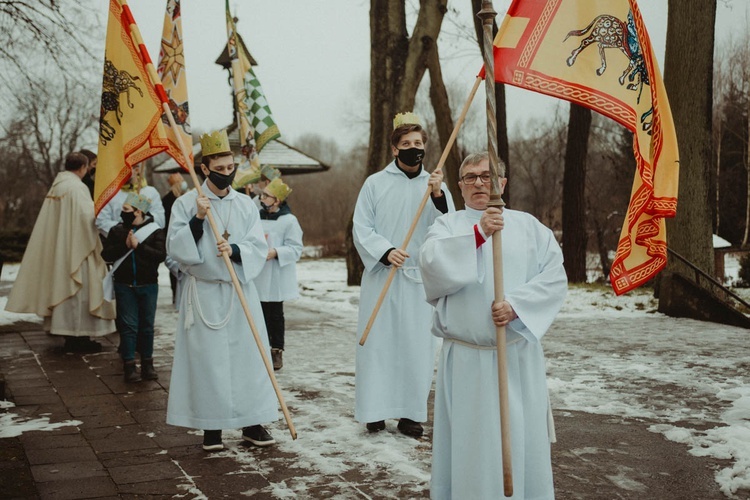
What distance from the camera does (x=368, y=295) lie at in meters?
6.35

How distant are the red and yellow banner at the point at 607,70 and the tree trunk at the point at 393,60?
39.8 ft

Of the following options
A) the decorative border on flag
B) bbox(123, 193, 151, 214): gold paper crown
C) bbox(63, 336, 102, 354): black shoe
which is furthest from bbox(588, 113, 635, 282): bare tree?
the decorative border on flag

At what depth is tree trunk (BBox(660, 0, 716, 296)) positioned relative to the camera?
1252 centimetres

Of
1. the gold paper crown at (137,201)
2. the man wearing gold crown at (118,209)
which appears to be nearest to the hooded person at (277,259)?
the man wearing gold crown at (118,209)

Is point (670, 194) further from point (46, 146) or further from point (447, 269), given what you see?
point (46, 146)

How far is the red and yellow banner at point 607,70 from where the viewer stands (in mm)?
4566

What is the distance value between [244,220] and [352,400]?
1.97m

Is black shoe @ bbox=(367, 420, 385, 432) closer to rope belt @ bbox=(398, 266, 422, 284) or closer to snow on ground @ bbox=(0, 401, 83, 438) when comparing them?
rope belt @ bbox=(398, 266, 422, 284)

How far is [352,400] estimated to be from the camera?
7.07 meters

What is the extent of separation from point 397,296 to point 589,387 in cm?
225

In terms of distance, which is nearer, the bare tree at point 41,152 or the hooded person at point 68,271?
the hooded person at point 68,271

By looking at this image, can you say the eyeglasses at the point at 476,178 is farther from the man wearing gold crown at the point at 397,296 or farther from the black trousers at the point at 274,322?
the black trousers at the point at 274,322

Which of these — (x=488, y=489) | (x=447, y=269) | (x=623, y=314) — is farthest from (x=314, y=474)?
(x=623, y=314)

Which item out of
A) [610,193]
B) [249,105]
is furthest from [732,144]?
[249,105]
